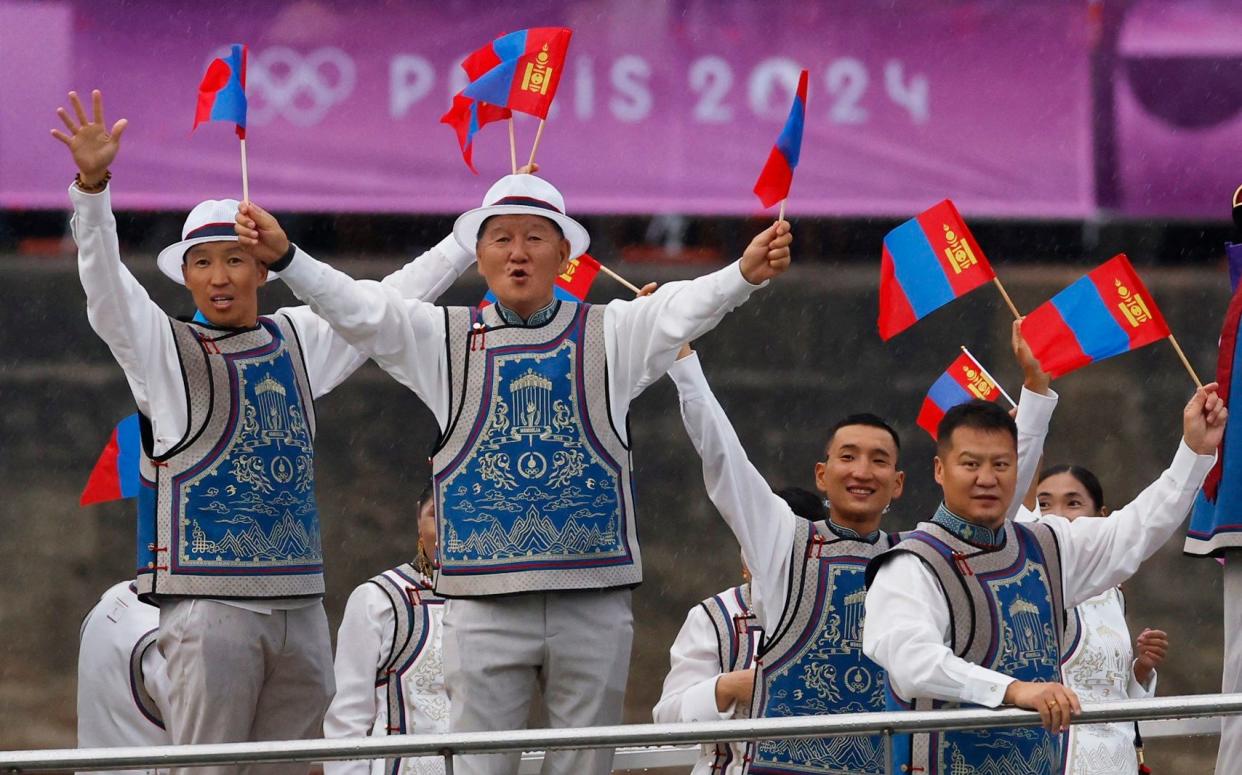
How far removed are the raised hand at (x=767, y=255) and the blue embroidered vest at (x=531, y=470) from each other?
1.48 ft

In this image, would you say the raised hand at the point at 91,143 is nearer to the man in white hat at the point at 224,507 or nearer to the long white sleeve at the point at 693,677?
the man in white hat at the point at 224,507

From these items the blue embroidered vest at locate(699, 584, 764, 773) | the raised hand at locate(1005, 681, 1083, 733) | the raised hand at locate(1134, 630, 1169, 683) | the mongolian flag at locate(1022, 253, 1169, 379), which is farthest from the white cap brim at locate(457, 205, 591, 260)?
the raised hand at locate(1134, 630, 1169, 683)

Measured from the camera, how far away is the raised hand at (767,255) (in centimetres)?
492

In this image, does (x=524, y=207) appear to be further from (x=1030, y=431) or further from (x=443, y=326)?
(x=1030, y=431)

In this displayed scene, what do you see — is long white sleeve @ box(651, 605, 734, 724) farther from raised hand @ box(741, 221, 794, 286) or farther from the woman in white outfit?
raised hand @ box(741, 221, 794, 286)

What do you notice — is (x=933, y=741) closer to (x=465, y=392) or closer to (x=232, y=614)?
(x=465, y=392)

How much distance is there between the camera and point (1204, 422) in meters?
5.32

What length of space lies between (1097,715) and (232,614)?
212 cm

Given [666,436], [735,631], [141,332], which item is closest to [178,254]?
[141,332]

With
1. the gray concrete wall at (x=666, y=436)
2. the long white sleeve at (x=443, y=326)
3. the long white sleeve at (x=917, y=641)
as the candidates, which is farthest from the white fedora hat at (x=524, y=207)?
the gray concrete wall at (x=666, y=436)

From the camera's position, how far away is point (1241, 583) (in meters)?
5.57

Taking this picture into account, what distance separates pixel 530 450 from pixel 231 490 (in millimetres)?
834

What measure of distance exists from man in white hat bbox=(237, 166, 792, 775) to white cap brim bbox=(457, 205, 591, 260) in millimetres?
10

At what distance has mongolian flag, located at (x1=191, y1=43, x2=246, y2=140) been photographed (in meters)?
5.53
